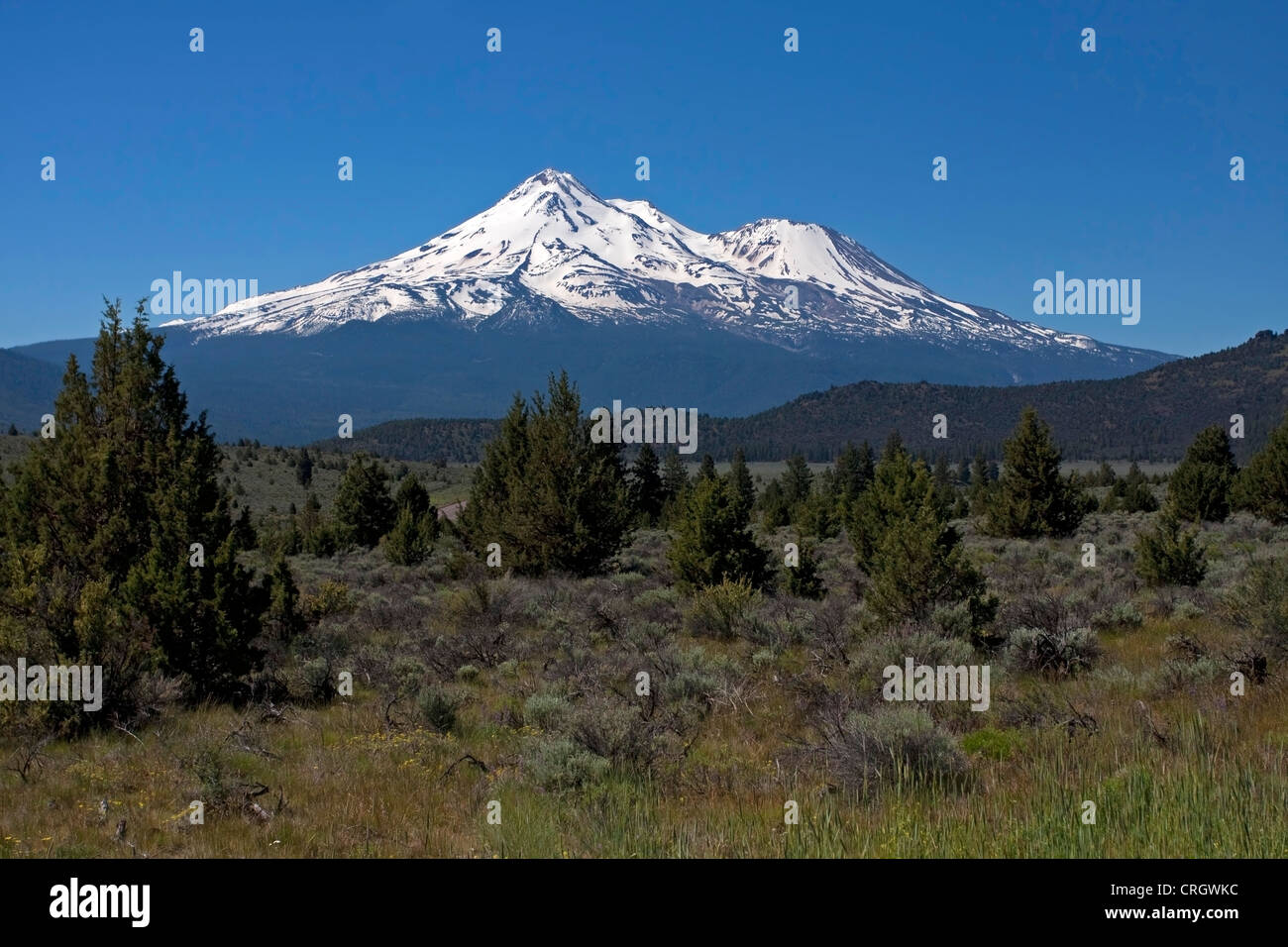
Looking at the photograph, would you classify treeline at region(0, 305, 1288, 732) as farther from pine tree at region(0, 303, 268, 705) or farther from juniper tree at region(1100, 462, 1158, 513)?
juniper tree at region(1100, 462, 1158, 513)

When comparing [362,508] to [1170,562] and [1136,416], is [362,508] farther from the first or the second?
[1136,416]

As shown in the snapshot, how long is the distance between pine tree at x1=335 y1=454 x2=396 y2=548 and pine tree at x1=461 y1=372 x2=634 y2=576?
13939 millimetres

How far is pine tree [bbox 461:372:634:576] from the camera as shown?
79.7 feet

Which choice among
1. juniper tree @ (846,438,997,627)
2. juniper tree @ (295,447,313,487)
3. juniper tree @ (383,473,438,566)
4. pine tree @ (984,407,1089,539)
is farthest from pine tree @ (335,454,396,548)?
juniper tree @ (295,447,313,487)

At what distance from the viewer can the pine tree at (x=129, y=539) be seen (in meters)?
9.26

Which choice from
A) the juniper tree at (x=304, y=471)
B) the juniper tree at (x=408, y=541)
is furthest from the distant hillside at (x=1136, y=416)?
the juniper tree at (x=408, y=541)

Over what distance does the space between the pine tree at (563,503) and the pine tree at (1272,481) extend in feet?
75.0

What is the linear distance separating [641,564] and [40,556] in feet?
60.9

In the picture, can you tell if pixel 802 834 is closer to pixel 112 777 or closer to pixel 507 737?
pixel 507 737

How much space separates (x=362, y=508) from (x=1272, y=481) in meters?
35.9

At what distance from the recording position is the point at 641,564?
26.7 metres

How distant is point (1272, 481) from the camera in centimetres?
2947

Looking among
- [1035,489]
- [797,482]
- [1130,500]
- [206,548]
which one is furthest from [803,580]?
[797,482]
